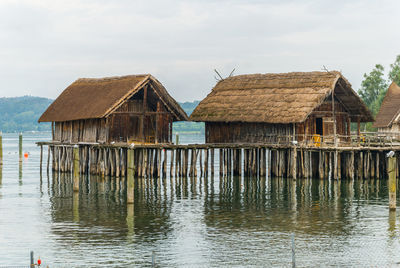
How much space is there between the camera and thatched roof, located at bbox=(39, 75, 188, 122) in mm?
54219

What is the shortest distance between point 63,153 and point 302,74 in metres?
18.8

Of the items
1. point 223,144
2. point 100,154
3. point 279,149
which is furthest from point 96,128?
point 279,149

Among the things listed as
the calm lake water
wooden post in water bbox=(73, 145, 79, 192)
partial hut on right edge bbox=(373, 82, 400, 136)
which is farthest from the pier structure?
partial hut on right edge bbox=(373, 82, 400, 136)

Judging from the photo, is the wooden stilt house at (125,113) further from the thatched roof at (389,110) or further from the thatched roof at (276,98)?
the thatched roof at (389,110)

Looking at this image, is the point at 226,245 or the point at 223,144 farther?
the point at 223,144

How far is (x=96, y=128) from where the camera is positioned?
55.6 metres

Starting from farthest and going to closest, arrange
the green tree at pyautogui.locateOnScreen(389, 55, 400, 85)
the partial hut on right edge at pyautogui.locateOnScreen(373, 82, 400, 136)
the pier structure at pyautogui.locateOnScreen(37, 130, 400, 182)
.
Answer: the green tree at pyautogui.locateOnScreen(389, 55, 400, 85)
the partial hut on right edge at pyautogui.locateOnScreen(373, 82, 400, 136)
the pier structure at pyautogui.locateOnScreen(37, 130, 400, 182)

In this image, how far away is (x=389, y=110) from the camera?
68875 mm

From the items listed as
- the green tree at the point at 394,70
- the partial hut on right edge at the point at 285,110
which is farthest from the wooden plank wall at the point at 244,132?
the green tree at the point at 394,70

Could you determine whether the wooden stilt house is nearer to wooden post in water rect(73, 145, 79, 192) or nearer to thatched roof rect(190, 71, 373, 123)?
thatched roof rect(190, 71, 373, 123)

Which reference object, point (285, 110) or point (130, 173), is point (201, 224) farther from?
point (285, 110)

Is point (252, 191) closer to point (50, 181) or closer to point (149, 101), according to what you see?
point (149, 101)

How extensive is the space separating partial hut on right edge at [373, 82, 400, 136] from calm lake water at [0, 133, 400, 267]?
616 inches

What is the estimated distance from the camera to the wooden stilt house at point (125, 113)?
2144 inches
